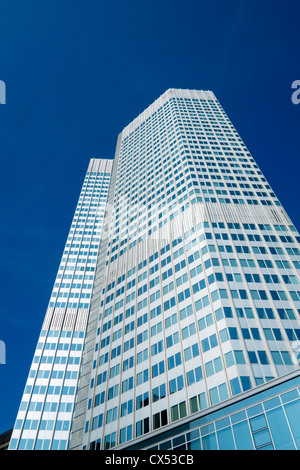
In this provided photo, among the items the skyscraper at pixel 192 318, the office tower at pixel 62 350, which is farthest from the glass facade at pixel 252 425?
the office tower at pixel 62 350

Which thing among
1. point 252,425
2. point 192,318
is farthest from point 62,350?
point 252,425

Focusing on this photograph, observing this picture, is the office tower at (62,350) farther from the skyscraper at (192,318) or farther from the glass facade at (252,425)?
the glass facade at (252,425)

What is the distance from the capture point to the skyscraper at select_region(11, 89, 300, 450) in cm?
3209

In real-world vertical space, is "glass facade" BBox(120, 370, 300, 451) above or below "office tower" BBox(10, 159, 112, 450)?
A: below

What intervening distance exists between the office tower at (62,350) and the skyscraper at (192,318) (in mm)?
591

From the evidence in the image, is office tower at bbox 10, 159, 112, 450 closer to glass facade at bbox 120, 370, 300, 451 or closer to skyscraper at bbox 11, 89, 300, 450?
skyscraper at bbox 11, 89, 300, 450

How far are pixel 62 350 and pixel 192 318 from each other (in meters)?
49.8

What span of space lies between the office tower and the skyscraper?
59cm

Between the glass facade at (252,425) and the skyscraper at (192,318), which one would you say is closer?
the glass facade at (252,425)

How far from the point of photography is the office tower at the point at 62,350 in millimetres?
68375

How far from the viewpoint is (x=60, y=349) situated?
8394 cm

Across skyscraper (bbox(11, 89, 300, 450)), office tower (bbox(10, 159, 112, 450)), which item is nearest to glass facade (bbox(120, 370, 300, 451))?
skyscraper (bbox(11, 89, 300, 450))
